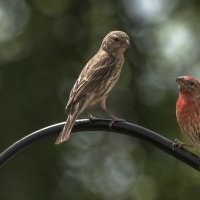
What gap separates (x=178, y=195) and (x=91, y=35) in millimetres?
4061

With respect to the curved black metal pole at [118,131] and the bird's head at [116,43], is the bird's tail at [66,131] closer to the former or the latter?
the curved black metal pole at [118,131]

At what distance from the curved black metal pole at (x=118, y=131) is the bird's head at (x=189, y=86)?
1.92m

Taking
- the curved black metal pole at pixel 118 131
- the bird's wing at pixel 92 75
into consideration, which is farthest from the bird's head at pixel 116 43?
the curved black metal pole at pixel 118 131

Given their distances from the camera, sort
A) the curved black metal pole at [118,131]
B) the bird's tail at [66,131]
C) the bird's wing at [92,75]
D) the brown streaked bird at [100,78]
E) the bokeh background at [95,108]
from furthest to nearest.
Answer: the bokeh background at [95,108], the bird's wing at [92,75], the brown streaked bird at [100,78], the bird's tail at [66,131], the curved black metal pole at [118,131]

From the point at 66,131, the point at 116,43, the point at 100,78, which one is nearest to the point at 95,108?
the point at 116,43

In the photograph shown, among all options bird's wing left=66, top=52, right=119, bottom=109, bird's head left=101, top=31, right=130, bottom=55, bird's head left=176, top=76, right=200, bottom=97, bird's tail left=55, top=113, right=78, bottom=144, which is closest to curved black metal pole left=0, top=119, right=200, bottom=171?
bird's tail left=55, top=113, right=78, bottom=144

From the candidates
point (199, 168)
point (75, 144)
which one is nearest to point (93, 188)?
point (75, 144)

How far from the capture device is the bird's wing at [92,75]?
33.3ft

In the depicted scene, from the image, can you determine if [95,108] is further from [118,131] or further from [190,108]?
[118,131]

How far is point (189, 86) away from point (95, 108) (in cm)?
749

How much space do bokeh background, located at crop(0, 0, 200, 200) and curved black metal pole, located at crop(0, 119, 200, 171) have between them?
817 cm

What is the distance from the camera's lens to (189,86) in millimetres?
10578

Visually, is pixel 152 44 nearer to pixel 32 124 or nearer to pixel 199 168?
pixel 32 124

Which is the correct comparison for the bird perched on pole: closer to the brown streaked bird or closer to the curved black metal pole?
the brown streaked bird
